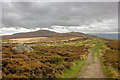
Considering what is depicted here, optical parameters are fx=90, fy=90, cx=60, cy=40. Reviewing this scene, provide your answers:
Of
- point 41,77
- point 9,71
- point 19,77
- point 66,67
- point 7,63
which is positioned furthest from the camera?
point 66,67

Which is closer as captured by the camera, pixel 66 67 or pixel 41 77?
pixel 41 77

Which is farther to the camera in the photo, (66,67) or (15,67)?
(66,67)

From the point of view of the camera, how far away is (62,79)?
12.9 meters

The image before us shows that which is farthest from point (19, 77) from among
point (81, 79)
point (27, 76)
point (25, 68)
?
point (81, 79)

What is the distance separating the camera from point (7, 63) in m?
15.2

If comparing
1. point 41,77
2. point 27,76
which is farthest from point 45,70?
point 27,76

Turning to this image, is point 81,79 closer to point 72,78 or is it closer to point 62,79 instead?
point 72,78

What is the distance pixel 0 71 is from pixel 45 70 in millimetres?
6408

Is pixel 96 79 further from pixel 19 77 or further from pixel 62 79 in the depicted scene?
pixel 19 77

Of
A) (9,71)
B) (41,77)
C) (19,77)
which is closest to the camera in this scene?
(19,77)

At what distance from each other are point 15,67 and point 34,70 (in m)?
3.02

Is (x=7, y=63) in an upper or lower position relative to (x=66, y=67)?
upper

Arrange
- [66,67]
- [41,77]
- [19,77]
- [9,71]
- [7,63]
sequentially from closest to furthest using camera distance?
[19,77] < [41,77] < [9,71] < [7,63] < [66,67]

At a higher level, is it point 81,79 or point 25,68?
point 25,68
